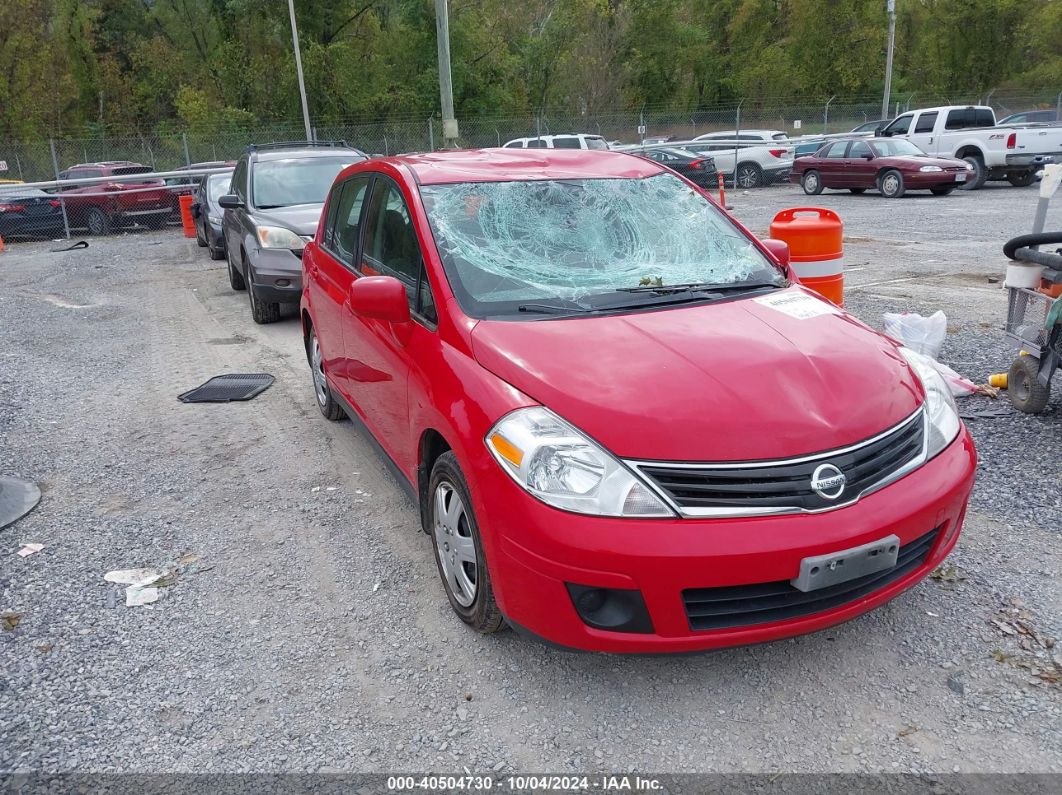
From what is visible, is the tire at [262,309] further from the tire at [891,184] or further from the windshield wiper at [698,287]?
the tire at [891,184]

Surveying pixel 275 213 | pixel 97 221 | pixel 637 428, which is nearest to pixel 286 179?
pixel 275 213

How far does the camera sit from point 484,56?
1703 inches

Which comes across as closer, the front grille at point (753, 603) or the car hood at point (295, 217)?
the front grille at point (753, 603)

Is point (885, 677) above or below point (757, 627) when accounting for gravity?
below

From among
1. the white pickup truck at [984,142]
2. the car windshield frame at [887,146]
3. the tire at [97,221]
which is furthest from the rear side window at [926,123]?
the tire at [97,221]

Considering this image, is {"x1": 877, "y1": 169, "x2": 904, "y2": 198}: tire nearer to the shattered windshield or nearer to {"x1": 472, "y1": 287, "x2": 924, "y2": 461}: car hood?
the shattered windshield

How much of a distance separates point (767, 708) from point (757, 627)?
40cm

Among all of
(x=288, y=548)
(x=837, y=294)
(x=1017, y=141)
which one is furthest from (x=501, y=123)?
(x=288, y=548)

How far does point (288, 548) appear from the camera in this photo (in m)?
4.07

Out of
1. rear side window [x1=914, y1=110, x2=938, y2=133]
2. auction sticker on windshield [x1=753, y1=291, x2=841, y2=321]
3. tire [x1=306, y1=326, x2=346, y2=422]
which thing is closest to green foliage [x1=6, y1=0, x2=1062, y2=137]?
rear side window [x1=914, y1=110, x2=938, y2=133]

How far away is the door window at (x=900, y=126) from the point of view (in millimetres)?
24750

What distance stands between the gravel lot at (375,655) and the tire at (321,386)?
0.17 meters

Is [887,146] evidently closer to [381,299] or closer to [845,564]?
[381,299]

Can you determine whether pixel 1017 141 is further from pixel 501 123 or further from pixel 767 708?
pixel 767 708
